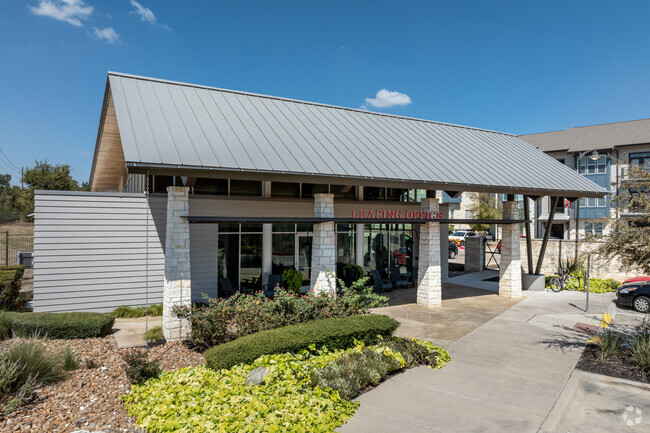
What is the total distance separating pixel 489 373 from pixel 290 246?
9103 millimetres

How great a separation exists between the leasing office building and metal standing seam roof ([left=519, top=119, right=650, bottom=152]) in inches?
800

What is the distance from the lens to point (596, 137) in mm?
34406

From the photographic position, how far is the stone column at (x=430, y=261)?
544 inches

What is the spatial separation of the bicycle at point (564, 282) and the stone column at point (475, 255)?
525 centimetres

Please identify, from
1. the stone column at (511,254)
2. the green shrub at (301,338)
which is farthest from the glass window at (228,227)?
the stone column at (511,254)

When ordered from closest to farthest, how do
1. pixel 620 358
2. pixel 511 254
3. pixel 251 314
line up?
pixel 620 358 < pixel 251 314 < pixel 511 254

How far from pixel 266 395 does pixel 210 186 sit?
8.81 meters

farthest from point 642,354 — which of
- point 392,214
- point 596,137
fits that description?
point 596,137

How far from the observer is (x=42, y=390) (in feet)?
20.4

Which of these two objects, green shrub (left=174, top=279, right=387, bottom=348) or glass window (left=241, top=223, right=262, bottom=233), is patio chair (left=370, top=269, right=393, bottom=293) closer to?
glass window (left=241, top=223, right=262, bottom=233)

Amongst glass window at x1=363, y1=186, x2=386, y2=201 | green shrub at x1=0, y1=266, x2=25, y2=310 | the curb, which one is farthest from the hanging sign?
green shrub at x1=0, y1=266, x2=25, y2=310

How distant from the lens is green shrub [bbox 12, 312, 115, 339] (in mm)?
8773

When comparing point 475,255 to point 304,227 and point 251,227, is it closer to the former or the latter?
point 304,227

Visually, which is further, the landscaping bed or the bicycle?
the bicycle
